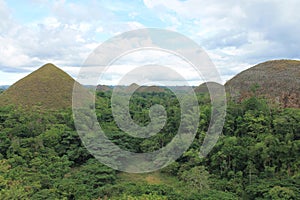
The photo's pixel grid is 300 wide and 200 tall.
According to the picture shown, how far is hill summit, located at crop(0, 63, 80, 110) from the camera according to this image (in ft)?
97.4

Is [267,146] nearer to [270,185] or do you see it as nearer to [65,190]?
[270,185]

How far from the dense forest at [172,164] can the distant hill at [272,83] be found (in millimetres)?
2879

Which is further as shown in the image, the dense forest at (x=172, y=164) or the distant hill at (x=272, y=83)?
the distant hill at (x=272, y=83)

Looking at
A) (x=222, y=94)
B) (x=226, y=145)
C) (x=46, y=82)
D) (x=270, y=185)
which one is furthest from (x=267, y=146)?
(x=46, y=82)

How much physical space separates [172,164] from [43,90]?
69.7 feet

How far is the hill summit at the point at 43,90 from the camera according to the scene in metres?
29.7

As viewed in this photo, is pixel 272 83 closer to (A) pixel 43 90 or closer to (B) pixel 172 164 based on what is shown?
(B) pixel 172 164

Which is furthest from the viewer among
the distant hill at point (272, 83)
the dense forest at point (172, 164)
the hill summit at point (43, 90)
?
the hill summit at point (43, 90)

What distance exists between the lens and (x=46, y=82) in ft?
112

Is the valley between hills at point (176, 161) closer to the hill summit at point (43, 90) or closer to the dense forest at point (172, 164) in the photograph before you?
the dense forest at point (172, 164)

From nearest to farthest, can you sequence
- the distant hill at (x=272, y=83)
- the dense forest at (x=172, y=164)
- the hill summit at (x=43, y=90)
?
the dense forest at (x=172, y=164) → the distant hill at (x=272, y=83) → the hill summit at (x=43, y=90)

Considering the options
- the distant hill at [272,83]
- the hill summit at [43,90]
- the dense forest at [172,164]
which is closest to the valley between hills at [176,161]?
the dense forest at [172,164]

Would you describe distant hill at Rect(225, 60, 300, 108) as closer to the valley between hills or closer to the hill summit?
the valley between hills

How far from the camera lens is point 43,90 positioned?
32.3m
